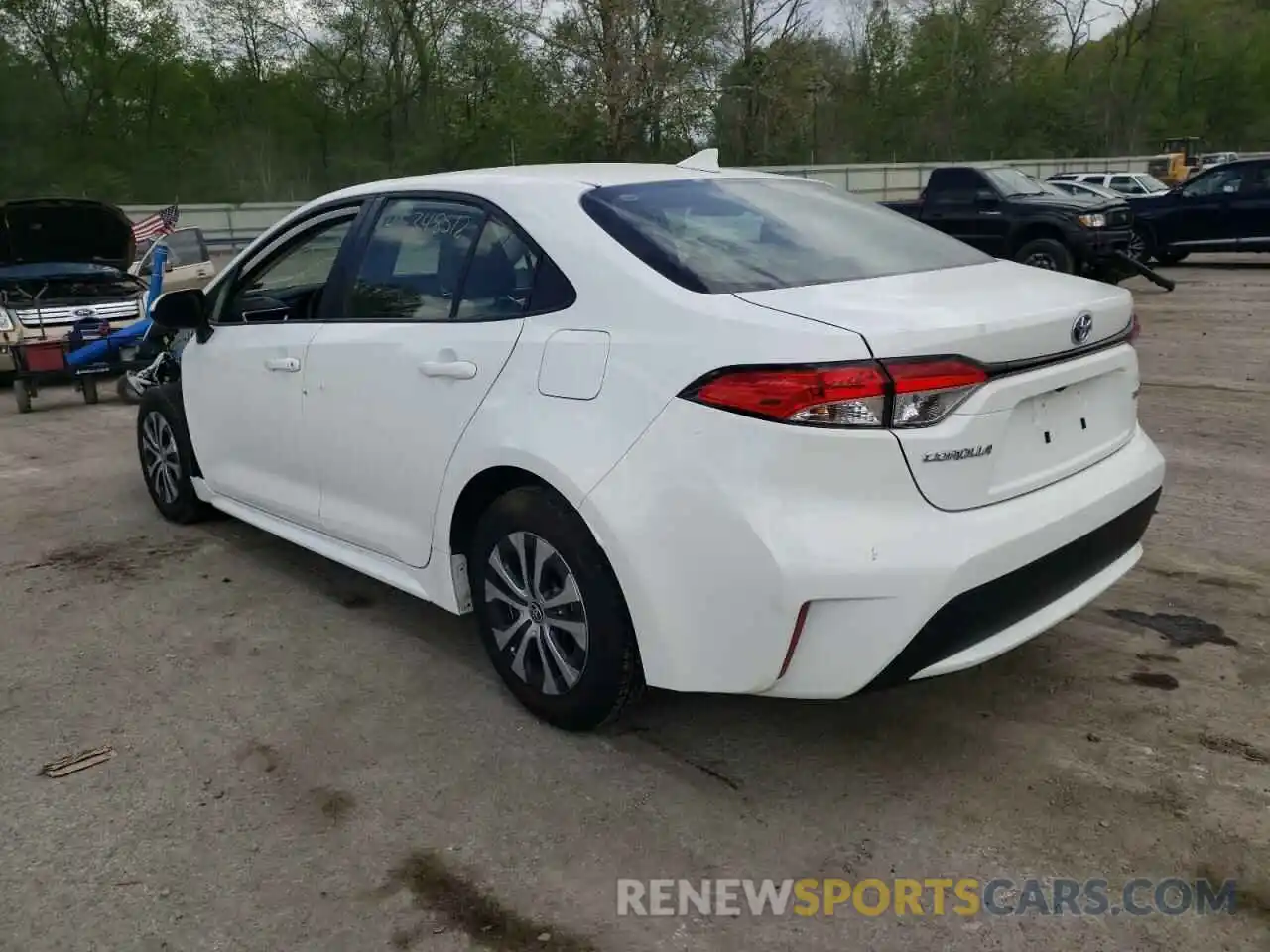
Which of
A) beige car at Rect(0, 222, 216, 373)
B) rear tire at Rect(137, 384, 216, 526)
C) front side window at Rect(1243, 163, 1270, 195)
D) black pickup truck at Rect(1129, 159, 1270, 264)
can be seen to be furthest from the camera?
black pickup truck at Rect(1129, 159, 1270, 264)

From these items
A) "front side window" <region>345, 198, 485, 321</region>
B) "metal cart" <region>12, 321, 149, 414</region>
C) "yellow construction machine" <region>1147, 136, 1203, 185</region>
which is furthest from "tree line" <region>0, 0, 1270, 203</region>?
"front side window" <region>345, 198, 485, 321</region>

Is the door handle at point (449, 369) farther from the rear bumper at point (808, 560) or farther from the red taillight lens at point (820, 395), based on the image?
the red taillight lens at point (820, 395)

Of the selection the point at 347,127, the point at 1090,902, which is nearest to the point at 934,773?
the point at 1090,902

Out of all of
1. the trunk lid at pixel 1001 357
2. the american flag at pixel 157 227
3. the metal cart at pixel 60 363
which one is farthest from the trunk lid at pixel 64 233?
the trunk lid at pixel 1001 357

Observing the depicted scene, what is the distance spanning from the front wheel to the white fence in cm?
1957

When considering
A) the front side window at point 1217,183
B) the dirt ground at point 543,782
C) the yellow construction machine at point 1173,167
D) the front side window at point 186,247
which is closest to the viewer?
the dirt ground at point 543,782

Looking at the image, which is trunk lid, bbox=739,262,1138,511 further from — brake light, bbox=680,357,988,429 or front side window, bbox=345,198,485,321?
front side window, bbox=345,198,485,321

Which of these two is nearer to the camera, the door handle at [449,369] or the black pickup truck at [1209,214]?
the door handle at [449,369]

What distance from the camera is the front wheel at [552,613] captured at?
2918mm

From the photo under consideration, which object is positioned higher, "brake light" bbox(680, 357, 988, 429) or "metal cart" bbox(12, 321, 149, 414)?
"brake light" bbox(680, 357, 988, 429)

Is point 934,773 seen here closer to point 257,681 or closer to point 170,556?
point 257,681

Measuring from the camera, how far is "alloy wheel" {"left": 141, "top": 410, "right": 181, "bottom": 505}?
5258 mm

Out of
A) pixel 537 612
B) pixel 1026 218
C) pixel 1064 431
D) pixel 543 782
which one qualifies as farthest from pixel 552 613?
pixel 1026 218

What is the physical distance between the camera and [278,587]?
4.57 meters
